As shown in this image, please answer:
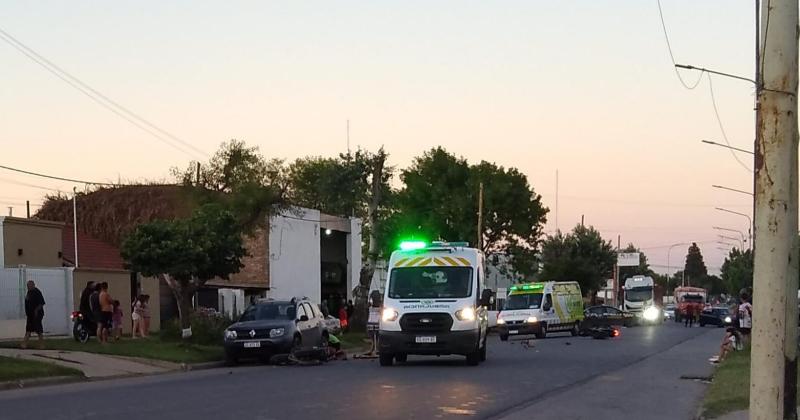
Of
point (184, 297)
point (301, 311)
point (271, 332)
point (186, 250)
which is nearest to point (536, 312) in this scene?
point (184, 297)

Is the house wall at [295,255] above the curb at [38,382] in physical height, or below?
above

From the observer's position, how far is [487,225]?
221 ft

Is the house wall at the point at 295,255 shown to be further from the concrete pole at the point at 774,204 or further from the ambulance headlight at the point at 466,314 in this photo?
the concrete pole at the point at 774,204

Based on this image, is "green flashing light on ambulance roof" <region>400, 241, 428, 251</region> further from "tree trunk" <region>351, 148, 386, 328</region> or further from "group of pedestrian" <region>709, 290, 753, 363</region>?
"tree trunk" <region>351, 148, 386, 328</region>

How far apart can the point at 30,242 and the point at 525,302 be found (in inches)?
841

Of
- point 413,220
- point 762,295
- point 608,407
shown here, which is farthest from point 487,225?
point 762,295

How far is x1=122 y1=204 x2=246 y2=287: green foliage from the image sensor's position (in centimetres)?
3023

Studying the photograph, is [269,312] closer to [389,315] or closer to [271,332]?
[271,332]

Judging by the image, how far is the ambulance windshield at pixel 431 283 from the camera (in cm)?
2442

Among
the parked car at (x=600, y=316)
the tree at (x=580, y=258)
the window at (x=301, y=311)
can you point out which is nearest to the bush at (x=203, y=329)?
the window at (x=301, y=311)

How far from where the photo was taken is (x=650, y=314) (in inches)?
2960

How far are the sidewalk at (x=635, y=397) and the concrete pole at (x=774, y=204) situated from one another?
703 cm

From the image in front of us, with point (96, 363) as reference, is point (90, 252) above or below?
above

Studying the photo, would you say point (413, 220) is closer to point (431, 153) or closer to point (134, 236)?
point (431, 153)
